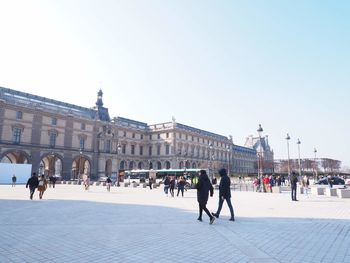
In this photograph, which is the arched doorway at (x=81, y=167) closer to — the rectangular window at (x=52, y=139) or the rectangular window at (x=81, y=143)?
the rectangular window at (x=81, y=143)

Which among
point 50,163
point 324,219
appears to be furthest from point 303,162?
point 324,219

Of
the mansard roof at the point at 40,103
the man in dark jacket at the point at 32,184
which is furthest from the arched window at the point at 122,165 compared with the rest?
the man in dark jacket at the point at 32,184

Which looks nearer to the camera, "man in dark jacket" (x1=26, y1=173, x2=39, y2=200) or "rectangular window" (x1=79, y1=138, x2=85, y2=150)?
"man in dark jacket" (x1=26, y1=173, x2=39, y2=200)

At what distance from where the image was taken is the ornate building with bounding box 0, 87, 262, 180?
173 feet

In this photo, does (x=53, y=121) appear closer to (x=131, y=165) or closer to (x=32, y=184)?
(x=131, y=165)

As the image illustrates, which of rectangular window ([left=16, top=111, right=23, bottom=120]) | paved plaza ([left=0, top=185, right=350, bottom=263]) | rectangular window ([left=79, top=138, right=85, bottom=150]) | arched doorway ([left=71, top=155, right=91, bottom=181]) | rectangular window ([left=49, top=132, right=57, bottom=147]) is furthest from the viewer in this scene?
arched doorway ([left=71, top=155, right=91, bottom=181])

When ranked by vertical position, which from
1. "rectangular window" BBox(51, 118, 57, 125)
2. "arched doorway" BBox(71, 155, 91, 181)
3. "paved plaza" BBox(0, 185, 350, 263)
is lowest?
"paved plaza" BBox(0, 185, 350, 263)

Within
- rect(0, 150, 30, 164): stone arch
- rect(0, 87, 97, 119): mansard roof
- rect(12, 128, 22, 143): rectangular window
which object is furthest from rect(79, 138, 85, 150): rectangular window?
rect(12, 128, 22, 143): rectangular window

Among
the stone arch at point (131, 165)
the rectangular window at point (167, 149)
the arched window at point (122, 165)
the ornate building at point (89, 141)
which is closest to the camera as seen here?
the ornate building at point (89, 141)

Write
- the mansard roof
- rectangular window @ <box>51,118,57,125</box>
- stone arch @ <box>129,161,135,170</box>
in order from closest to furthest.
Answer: the mansard roof < rectangular window @ <box>51,118,57,125</box> < stone arch @ <box>129,161,135,170</box>

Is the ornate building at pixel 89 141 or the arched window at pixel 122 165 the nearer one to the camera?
the ornate building at pixel 89 141

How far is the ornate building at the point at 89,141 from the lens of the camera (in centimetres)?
5278

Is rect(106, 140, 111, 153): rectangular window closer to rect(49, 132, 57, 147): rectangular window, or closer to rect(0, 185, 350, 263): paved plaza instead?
rect(49, 132, 57, 147): rectangular window

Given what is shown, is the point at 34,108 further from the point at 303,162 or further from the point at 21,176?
the point at 303,162
